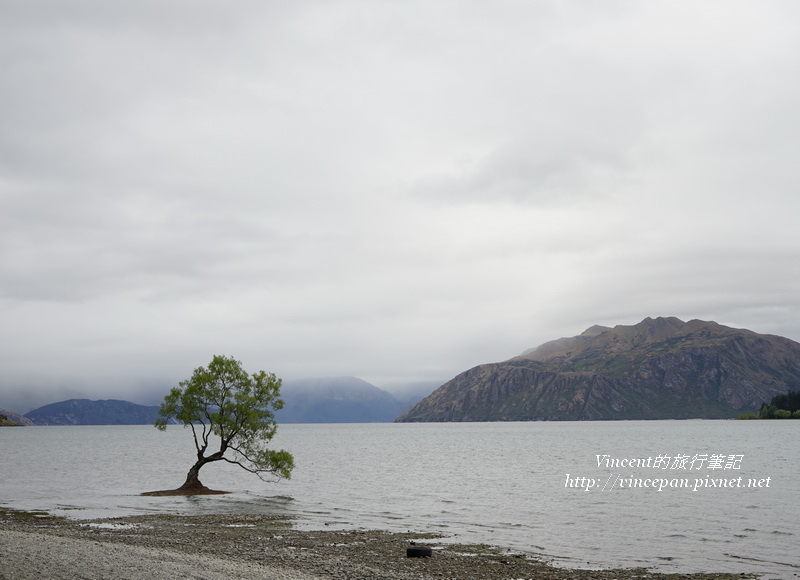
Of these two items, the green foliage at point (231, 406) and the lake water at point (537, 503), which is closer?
the lake water at point (537, 503)

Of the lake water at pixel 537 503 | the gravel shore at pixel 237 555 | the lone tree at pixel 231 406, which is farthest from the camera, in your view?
the lone tree at pixel 231 406

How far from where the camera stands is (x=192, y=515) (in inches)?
2208

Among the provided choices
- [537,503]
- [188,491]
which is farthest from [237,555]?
[188,491]

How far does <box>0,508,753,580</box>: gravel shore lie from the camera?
26156mm

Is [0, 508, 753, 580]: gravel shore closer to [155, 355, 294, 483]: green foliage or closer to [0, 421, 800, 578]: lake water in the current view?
[0, 421, 800, 578]: lake water

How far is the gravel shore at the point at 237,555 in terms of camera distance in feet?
85.8

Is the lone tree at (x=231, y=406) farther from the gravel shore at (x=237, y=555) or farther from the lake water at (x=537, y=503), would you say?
the gravel shore at (x=237, y=555)

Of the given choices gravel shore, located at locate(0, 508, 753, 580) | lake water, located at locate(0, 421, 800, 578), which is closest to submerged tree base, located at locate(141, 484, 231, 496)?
lake water, located at locate(0, 421, 800, 578)

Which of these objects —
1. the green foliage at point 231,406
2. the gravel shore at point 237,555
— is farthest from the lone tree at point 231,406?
the gravel shore at point 237,555

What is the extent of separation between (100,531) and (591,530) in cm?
3410

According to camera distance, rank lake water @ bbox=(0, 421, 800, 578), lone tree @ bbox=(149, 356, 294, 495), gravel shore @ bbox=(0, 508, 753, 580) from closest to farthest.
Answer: gravel shore @ bbox=(0, 508, 753, 580) → lake water @ bbox=(0, 421, 800, 578) → lone tree @ bbox=(149, 356, 294, 495)

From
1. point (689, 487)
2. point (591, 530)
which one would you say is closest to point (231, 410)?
point (591, 530)

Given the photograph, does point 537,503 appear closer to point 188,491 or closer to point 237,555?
point 188,491

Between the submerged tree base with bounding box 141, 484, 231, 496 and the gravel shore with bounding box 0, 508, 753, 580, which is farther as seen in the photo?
the submerged tree base with bounding box 141, 484, 231, 496
